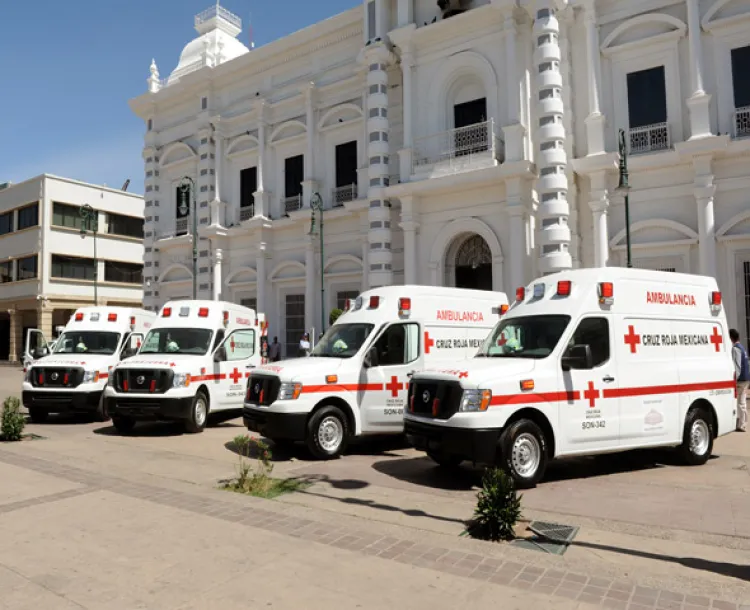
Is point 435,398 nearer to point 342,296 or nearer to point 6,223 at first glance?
point 342,296

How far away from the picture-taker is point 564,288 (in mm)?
8422

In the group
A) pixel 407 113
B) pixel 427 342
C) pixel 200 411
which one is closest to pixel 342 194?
pixel 407 113

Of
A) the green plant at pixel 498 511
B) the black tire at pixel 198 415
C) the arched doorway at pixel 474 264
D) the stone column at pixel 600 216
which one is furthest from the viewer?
the arched doorway at pixel 474 264

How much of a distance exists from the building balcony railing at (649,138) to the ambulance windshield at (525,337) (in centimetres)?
1189

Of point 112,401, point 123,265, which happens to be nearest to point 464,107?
point 112,401

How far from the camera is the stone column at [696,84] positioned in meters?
16.8

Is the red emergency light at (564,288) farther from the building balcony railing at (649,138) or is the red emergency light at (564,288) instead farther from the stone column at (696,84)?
the building balcony railing at (649,138)

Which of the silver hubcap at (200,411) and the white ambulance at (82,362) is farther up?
the white ambulance at (82,362)

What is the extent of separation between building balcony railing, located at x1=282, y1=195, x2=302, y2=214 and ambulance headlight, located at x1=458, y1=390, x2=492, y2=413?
1899cm

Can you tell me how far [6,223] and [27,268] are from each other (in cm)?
539

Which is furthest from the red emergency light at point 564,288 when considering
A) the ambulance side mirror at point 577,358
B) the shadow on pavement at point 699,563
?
the shadow on pavement at point 699,563

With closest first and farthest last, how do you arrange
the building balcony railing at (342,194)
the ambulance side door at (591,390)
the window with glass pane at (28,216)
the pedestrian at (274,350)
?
the ambulance side door at (591,390)
the building balcony railing at (342,194)
the pedestrian at (274,350)
the window with glass pane at (28,216)

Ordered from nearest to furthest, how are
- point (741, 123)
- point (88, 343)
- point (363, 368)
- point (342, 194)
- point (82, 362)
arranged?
1. point (363, 368)
2. point (82, 362)
3. point (88, 343)
4. point (741, 123)
5. point (342, 194)

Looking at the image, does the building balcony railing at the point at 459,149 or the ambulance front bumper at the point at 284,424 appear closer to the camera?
the ambulance front bumper at the point at 284,424
